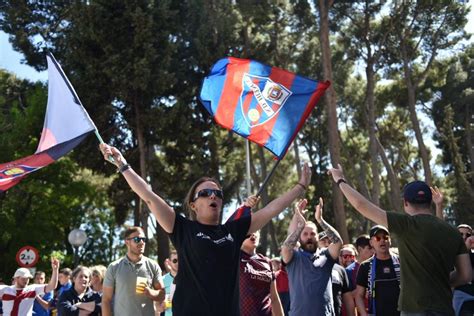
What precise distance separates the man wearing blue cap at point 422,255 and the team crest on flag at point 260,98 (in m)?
1.97

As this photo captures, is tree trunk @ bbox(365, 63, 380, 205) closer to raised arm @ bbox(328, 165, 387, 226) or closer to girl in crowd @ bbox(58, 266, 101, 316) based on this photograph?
girl in crowd @ bbox(58, 266, 101, 316)

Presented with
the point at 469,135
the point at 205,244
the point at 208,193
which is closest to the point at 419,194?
the point at 208,193

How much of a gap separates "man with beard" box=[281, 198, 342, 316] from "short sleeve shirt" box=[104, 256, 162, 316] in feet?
4.99

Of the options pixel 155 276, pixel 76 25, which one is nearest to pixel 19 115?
pixel 76 25

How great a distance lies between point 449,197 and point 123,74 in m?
22.8

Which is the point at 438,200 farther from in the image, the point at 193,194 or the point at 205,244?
the point at 205,244

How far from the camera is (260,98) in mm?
6527

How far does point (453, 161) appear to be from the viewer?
1374 inches

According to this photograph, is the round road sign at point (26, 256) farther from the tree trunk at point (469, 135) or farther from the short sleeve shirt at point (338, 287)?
the tree trunk at point (469, 135)

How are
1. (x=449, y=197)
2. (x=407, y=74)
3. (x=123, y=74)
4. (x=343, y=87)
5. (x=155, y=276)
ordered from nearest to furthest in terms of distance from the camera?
(x=155, y=276)
(x=123, y=74)
(x=407, y=74)
(x=343, y=87)
(x=449, y=197)

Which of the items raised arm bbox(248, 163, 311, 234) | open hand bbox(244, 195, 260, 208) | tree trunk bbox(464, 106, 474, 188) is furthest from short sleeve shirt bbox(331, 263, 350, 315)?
tree trunk bbox(464, 106, 474, 188)

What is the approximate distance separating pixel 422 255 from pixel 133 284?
10.6ft

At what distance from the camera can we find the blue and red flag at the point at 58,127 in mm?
5963

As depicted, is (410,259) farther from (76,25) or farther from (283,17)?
(283,17)
